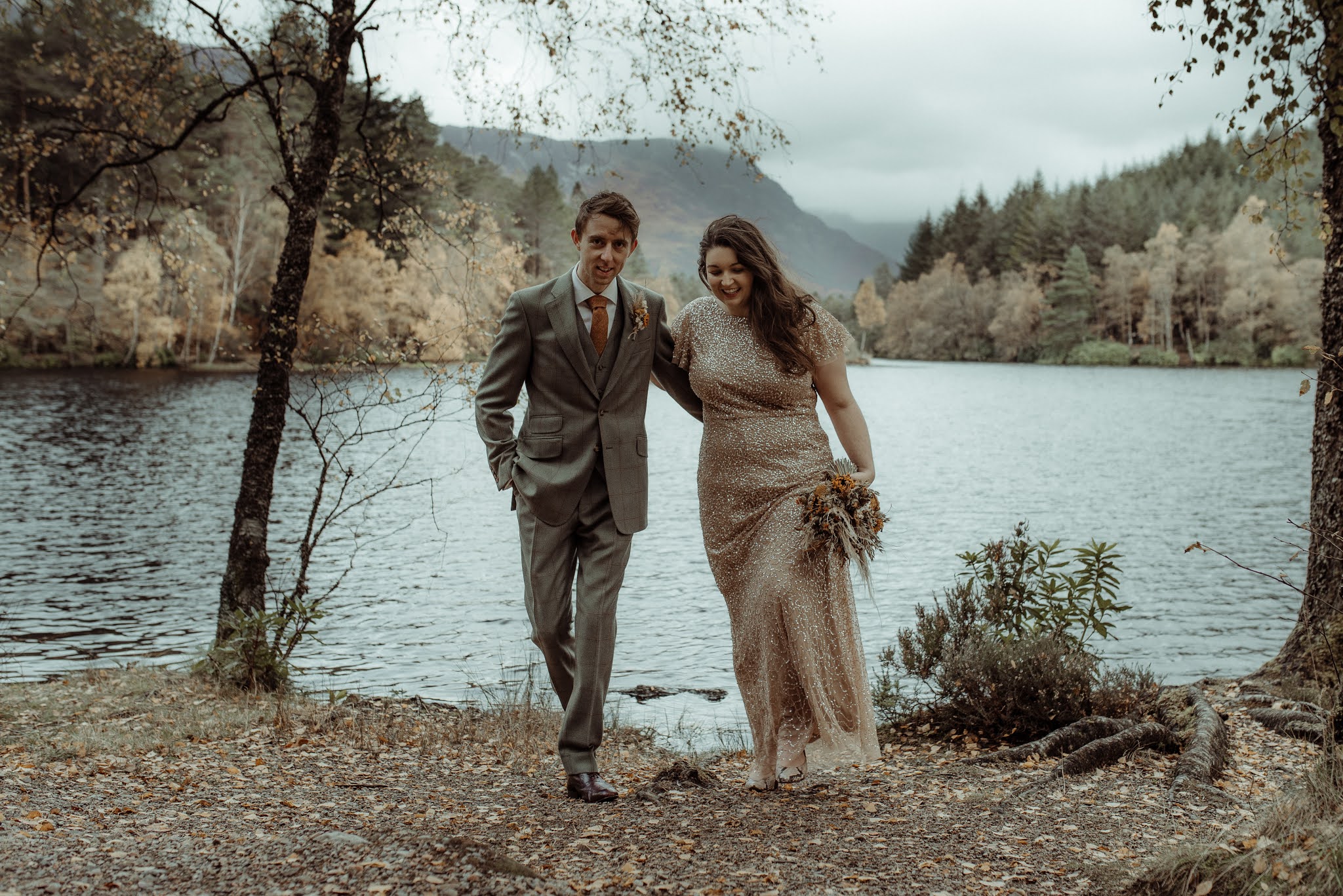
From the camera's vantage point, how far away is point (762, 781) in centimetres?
474

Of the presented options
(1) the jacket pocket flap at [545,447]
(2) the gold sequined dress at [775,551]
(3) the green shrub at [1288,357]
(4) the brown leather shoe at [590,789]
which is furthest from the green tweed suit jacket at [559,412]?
(3) the green shrub at [1288,357]

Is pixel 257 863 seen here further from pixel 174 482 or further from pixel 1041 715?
pixel 174 482

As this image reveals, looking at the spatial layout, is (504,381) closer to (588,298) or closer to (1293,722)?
(588,298)

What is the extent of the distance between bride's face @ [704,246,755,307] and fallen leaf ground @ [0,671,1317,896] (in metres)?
2.23

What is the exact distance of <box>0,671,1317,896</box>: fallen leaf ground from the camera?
330 centimetres

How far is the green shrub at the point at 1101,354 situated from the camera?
3191 inches

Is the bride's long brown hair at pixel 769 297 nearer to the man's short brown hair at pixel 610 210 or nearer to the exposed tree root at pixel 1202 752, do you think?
the man's short brown hair at pixel 610 210

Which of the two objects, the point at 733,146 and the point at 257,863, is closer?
the point at 257,863

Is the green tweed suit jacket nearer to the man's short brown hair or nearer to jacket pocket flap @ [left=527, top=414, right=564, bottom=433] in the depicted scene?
jacket pocket flap @ [left=527, top=414, right=564, bottom=433]

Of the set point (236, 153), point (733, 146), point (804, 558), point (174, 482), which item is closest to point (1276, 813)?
→ point (804, 558)

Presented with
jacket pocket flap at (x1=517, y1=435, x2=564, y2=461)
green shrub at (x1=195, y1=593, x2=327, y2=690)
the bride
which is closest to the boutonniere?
the bride

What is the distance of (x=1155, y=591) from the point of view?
13.4 m

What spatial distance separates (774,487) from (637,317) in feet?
3.19

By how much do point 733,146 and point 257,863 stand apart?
568 centimetres
